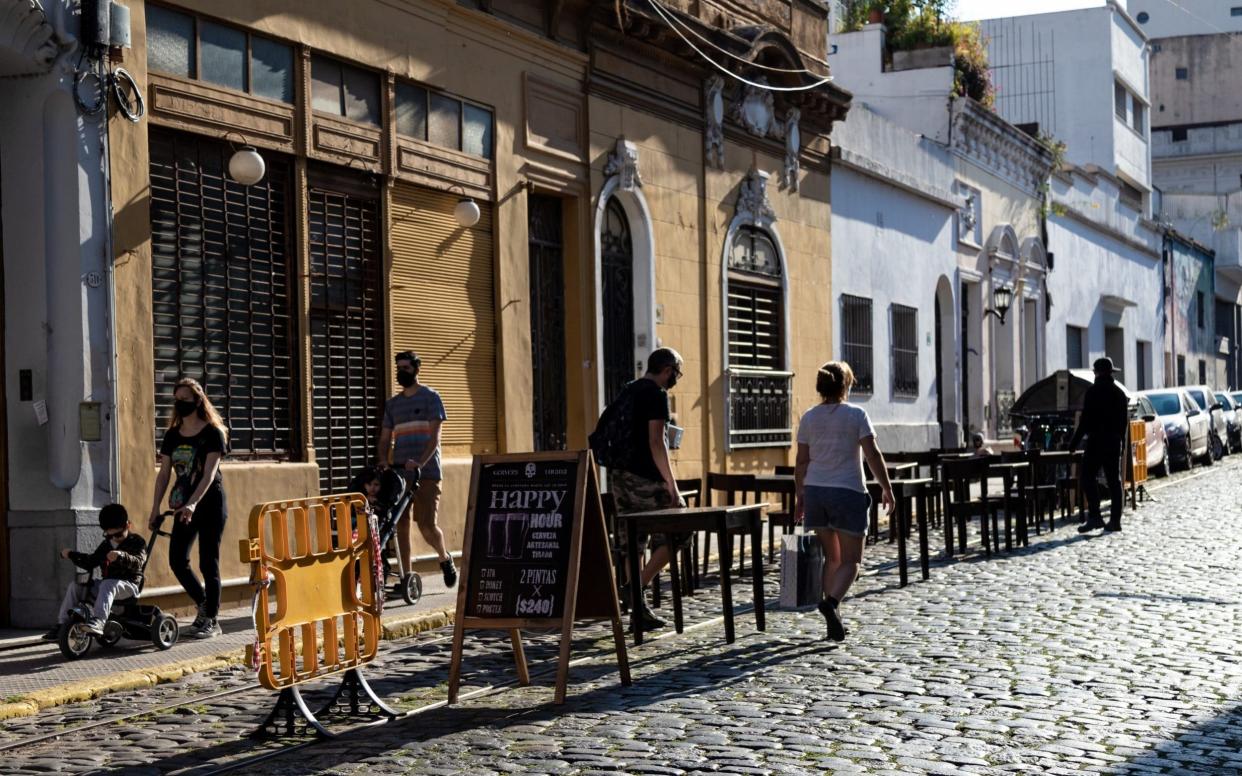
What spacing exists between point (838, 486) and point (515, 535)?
8.71 ft

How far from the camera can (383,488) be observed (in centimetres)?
1268

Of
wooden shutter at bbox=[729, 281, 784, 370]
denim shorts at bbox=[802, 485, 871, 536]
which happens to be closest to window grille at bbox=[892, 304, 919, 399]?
wooden shutter at bbox=[729, 281, 784, 370]

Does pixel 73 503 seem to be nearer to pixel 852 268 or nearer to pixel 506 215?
pixel 506 215

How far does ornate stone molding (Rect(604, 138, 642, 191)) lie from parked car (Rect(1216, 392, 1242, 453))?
76.0 feet

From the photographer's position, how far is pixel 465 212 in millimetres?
16078

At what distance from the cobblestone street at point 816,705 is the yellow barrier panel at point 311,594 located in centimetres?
30

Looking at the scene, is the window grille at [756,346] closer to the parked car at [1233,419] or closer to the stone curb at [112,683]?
the stone curb at [112,683]

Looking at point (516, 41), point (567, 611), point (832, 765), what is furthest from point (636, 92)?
point (832, 765)

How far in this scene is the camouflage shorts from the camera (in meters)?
11.2

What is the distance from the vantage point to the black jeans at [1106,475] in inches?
742

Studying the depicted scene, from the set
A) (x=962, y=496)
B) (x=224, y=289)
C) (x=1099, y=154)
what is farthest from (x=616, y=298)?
(x=1099, y=154)

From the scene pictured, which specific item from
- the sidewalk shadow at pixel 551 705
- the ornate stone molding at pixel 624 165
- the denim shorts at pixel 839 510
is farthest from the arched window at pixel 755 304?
the sidewalk shadow at pixel 551 705

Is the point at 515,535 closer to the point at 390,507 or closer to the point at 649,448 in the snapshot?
the point at 649,448

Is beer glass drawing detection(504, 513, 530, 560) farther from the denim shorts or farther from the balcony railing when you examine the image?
the balcony railing
